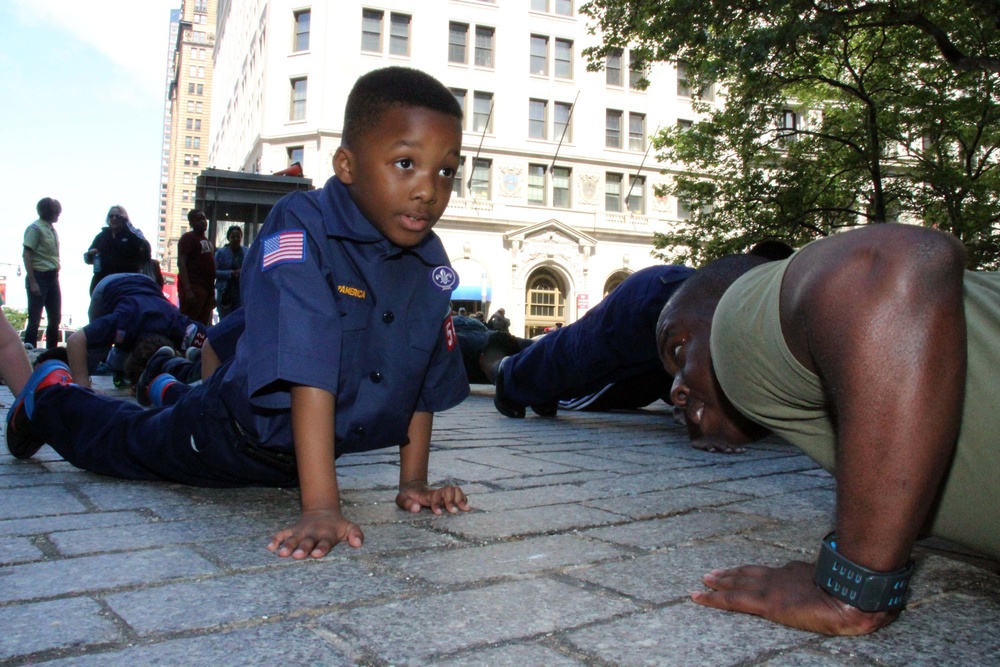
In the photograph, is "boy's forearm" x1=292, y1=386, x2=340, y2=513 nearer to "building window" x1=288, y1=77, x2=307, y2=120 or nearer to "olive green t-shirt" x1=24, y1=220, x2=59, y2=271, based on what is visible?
"olive green t-shirt" x1=24, y1=220, x2=59, y2=271

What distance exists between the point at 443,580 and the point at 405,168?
1.09 meters

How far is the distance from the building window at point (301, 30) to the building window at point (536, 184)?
10.2 m

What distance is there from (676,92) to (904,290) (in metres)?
36.7

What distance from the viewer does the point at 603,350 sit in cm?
479

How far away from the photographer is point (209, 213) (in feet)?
43.8

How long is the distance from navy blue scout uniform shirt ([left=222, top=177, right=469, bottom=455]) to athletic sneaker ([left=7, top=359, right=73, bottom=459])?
4.22 feet

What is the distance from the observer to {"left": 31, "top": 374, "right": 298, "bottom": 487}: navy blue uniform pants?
2.62 m

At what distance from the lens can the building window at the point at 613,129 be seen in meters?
35.2

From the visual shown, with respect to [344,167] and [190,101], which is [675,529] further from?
[190,101]

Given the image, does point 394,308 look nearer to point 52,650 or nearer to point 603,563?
point 603,563

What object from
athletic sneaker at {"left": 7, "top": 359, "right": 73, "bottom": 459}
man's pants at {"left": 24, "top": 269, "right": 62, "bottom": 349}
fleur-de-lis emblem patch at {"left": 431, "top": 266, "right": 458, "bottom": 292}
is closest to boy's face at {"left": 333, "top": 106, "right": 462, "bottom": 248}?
fleur-de-lis emblem patch at {"left": 431, "top": 266, "right": 458, "bottom": 292}

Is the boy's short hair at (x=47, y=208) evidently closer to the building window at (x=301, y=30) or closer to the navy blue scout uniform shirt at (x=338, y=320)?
the navy blue scout uniform shirt at (x=338, y=320)

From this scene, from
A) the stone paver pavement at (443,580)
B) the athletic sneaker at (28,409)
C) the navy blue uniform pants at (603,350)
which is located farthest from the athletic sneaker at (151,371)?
the stone paver pavement at (443,580)

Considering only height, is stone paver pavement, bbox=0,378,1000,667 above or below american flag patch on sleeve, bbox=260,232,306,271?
below
